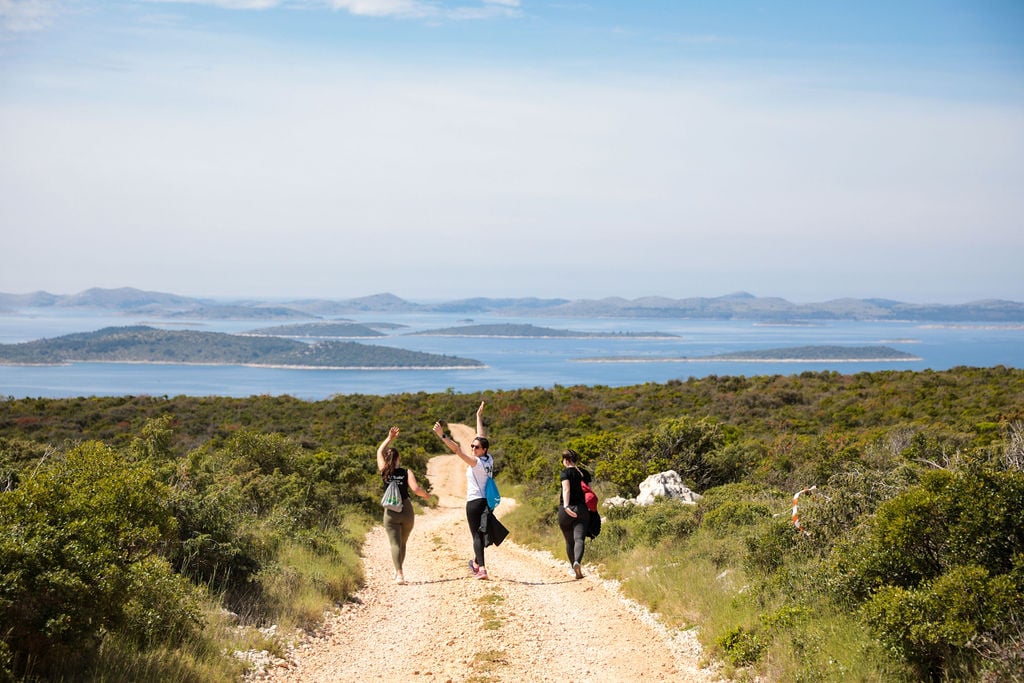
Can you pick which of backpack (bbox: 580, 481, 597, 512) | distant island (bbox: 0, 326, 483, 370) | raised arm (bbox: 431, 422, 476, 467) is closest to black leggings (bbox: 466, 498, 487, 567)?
raised arm (bbox: 431, 422, 476, 467)

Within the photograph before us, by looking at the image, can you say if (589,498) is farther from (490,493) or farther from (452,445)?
(452,445)

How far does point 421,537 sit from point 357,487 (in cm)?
405

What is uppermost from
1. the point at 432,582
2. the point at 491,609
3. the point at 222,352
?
the point at 491,609

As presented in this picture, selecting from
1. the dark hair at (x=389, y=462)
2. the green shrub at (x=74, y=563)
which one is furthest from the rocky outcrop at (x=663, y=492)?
the green shrub at (x=74, y=563)

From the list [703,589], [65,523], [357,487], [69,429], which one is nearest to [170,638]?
[65,523]

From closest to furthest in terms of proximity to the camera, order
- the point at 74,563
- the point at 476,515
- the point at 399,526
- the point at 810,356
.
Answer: the point at 74,563
the point at 476,515
the point at 399,526
the point at 810,356

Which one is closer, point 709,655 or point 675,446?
point 709,655

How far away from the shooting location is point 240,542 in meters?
8.41

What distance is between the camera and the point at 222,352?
181 meters

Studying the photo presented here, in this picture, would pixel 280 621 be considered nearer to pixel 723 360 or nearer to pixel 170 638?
pixel 170 638

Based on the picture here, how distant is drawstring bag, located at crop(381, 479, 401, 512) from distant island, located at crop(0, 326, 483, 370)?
153 metres

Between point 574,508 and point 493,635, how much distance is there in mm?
2962

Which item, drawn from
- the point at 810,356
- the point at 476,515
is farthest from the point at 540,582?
the point at 810,356

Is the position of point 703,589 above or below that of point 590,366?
above
